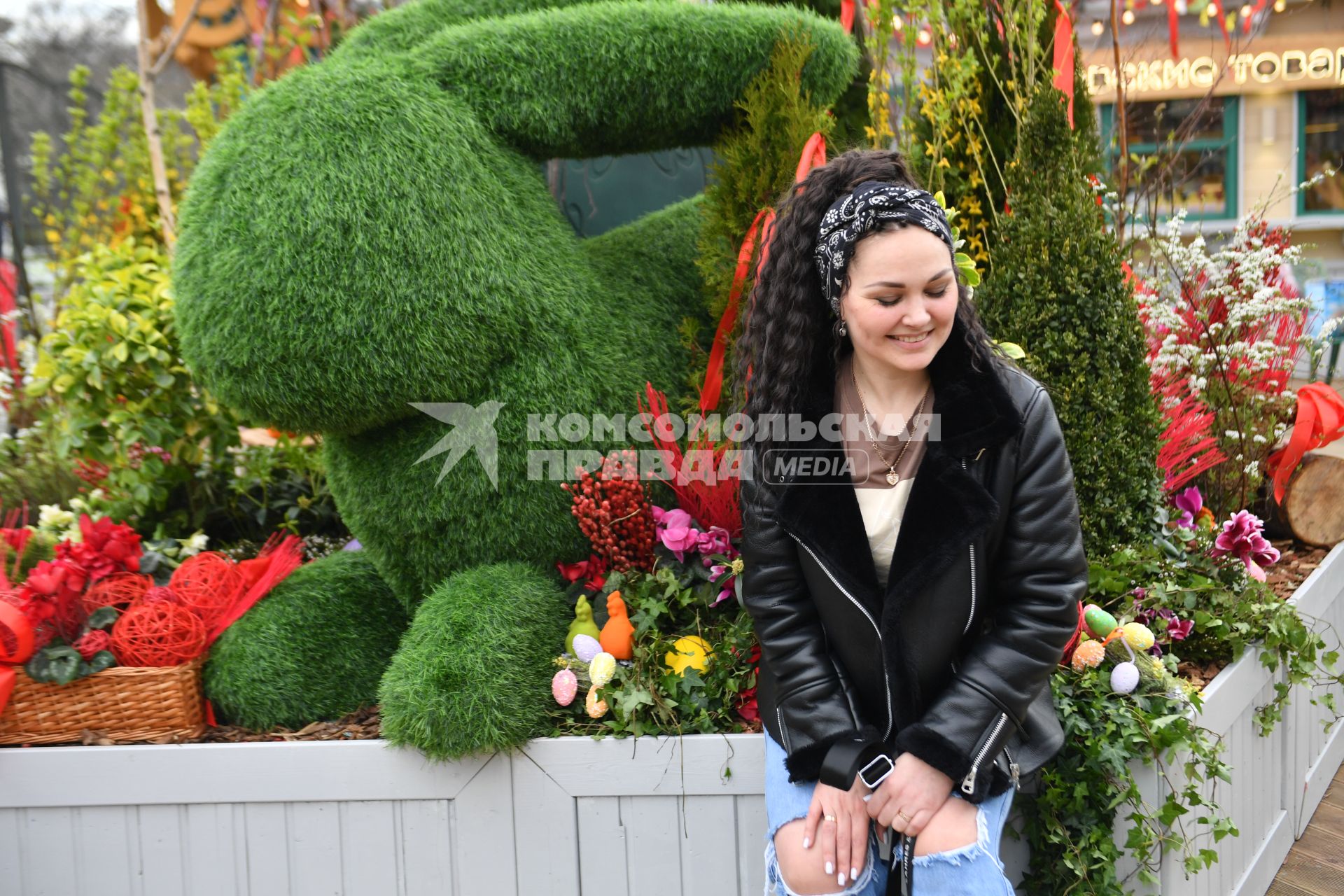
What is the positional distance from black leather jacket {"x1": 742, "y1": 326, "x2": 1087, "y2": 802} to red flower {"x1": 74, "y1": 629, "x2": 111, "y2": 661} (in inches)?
61.5

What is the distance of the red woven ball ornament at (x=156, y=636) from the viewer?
221 centimetres

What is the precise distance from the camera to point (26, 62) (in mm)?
6715

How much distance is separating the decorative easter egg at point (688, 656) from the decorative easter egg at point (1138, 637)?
89 centimetres

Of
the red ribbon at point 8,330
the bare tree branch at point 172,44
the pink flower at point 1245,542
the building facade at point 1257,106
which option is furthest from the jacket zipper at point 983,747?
the building facade at point 1257,106

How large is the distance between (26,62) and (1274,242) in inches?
298

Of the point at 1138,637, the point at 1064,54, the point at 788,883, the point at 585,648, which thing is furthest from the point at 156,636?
the point at 1064,54

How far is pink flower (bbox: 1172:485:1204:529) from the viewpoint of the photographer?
2646 mm

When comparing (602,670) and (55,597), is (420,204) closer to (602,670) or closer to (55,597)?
(602,670)

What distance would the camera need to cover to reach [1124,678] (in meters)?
1.96

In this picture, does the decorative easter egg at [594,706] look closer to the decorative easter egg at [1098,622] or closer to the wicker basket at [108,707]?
the wicker basket at [108,707]

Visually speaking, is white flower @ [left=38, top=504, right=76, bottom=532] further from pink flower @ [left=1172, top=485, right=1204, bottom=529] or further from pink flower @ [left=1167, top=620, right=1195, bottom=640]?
pink flower @ [left=1172, top=485, right=1204, bottom=529]

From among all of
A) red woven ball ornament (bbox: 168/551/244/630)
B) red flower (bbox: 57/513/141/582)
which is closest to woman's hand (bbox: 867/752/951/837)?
red woven ball ornament (bbox: 168/551/244/630)

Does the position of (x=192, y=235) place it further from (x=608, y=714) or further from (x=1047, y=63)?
(x=1047, y=63)

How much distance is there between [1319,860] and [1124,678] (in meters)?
1.18
